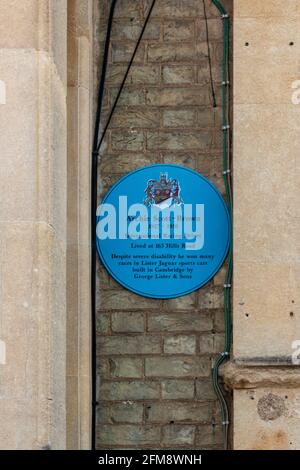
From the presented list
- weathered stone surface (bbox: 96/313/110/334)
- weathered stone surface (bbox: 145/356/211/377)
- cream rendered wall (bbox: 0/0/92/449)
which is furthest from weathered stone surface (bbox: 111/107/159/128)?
weathered stone surface (bbox: 145/356/211/377)

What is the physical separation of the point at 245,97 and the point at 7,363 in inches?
97.7

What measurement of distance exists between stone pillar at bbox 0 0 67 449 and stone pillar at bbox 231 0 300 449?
1319 mm

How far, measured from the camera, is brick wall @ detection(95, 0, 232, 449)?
8703mm

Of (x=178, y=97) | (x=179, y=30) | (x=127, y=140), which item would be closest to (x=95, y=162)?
(x=127, y=140)

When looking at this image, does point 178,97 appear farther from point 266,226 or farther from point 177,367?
point 177,367

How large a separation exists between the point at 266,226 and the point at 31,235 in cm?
181

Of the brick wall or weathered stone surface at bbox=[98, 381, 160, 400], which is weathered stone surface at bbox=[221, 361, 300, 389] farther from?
weathered stone surface at bbox=[98, 381, 160, 400]

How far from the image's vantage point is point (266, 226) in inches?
339

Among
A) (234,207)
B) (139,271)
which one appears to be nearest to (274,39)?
(234,207)

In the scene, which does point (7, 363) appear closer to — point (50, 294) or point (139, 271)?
point (50, 294)

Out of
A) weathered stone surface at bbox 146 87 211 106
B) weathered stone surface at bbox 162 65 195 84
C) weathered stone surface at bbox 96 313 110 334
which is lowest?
weathered stone surface at bbox 96 313 110 334

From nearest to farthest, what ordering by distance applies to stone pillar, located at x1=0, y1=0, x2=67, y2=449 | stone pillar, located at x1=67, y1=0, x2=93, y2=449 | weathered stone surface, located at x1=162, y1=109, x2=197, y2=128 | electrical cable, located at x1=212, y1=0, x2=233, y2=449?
stone pillar, located at x1=0, y1=0, x2=67, y2=449, stone pillar, located at x1=67, y1=0, x2=93, y2=449, electrical cable, located at x1=212, y1=0, x2=233, y2=449, weathered stone surface, located at x1=162, y1=109, x2=197, y2=128

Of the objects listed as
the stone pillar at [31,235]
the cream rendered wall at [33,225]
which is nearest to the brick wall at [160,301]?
the cream rendered wall at [33,225]

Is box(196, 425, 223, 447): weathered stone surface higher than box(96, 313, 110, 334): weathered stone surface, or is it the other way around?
box(96, 313, 110, 334): weathered stone surface
